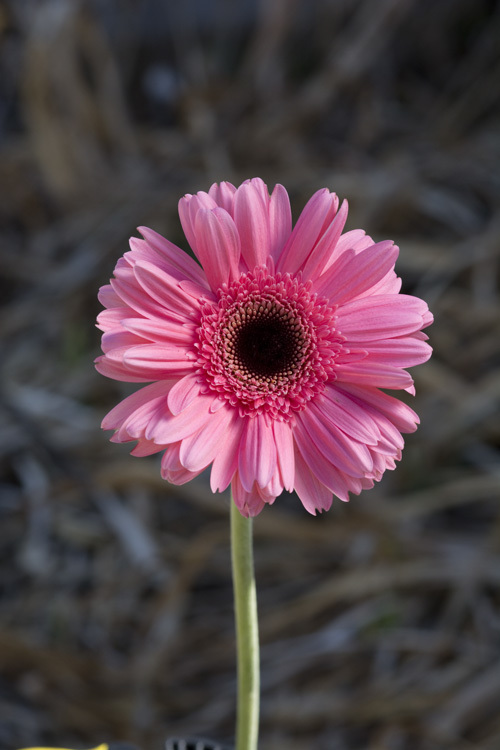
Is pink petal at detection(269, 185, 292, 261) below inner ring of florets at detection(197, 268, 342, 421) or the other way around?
the other way around

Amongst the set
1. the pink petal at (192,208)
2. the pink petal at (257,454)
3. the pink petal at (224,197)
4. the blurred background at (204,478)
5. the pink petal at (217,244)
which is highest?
the blurred background at (204,478)

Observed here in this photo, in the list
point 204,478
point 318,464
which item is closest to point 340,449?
point 318,464

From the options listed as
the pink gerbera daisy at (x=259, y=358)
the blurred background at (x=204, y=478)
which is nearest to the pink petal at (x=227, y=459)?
the pink gerbera daisy at (x=259, y=358)

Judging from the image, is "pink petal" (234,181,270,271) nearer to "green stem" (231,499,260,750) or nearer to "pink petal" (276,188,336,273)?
"pink petal" (276,188,336,273)

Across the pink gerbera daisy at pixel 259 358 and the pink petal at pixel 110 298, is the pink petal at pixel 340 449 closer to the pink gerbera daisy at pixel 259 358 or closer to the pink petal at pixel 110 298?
the pink gerbera daisy at pixel 259 358

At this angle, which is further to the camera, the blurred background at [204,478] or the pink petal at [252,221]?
the blurred background at [204,478]

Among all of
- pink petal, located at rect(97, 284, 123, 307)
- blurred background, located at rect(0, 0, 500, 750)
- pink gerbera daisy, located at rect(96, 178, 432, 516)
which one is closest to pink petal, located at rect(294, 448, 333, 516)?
pink gerbera daisy, located at rect(96, 178, 432, 516)

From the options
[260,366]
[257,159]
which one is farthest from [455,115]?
[260,366]
